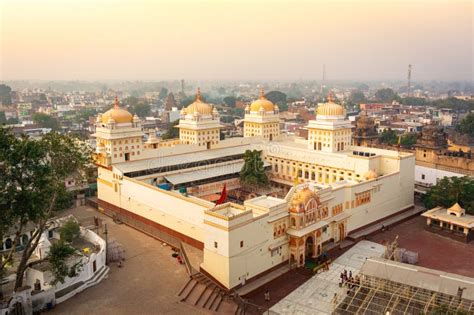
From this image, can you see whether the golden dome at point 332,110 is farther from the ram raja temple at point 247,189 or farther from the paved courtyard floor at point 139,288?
the paved courtyard floor at point 139,288

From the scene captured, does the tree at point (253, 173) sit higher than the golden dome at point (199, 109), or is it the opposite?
the golden dome at point (199, 109)

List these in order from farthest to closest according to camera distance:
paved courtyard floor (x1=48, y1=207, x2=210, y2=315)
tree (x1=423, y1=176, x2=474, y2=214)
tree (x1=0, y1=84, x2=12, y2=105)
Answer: tree (x1=0, y1=84, x2=12, y2=105), tree (x1=423, y1=176, x2=474, y2=214), paved courtyard floor (x1=48, y1=207, x2=210, y2=315)

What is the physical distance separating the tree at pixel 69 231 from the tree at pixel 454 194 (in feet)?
80.3

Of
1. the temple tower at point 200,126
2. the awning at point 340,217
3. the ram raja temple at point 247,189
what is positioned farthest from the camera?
the temple tower at point 200,126

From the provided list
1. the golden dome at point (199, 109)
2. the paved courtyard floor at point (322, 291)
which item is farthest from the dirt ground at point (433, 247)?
the golden dome at point (199, 109)

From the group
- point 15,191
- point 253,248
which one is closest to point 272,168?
point 253,248

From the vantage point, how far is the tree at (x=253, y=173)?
119 ft

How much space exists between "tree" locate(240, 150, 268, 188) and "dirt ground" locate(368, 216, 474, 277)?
10.3 m

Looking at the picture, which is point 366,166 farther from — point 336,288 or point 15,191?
point 15,191

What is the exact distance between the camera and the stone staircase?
21.0m

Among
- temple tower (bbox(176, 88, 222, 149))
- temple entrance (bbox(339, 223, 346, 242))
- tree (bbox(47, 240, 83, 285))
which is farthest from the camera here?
temple tower (bbox(176, 88, 222, 149))

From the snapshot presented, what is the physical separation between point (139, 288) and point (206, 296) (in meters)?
3.40

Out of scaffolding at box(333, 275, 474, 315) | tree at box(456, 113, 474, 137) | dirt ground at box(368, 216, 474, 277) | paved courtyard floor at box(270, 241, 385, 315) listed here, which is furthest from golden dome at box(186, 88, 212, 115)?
tree at box(456, 113, 474, 137)

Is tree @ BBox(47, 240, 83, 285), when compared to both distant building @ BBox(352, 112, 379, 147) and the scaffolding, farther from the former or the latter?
distant building @ BBox(352, 112, 379, 147)
